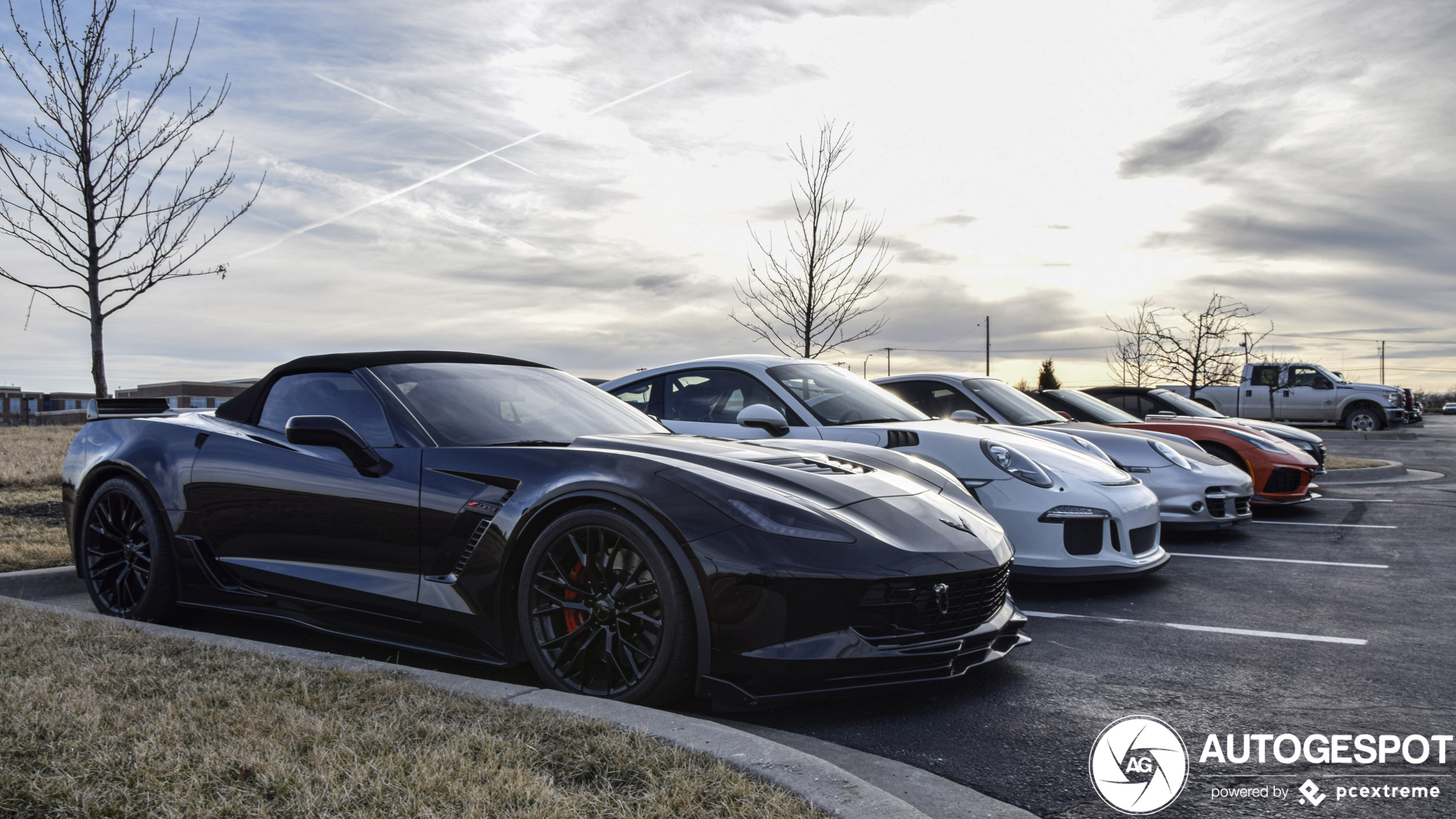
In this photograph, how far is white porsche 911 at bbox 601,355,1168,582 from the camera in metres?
5.18

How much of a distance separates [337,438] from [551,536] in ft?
3.69

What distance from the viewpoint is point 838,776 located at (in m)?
2.39

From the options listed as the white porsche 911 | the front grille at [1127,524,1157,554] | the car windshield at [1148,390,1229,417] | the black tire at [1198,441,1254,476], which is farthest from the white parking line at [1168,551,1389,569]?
the car windshield at [1148,390,1229,417]

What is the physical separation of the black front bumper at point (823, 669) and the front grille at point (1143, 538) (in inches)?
107

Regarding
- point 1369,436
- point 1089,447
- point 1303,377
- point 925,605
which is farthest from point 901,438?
point 1303,377

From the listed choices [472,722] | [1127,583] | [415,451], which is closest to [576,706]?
[472,722]

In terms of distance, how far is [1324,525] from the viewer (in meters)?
8.70

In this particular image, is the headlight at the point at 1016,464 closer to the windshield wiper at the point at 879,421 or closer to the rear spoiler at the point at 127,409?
the windshield wiper at the point at 879,421

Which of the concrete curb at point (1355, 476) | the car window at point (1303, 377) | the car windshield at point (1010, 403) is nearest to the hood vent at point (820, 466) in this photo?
the car windshield at point (1010, 403)

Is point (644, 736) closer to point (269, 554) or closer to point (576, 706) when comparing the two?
point (576, 706)

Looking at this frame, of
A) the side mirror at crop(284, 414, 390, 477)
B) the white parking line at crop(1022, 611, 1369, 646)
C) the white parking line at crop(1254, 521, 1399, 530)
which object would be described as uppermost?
the side mirror at crop(284, 414, 390, 477)

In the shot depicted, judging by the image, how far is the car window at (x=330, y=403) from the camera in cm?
401

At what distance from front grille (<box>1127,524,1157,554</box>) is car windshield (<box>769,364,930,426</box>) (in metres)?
1.48

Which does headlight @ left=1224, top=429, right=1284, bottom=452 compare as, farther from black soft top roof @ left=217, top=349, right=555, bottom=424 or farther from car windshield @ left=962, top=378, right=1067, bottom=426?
black soft top roof @ left=217, top=349, right=555, bottom=424
